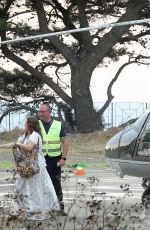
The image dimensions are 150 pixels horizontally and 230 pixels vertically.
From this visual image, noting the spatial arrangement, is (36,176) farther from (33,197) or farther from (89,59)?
(89,59)

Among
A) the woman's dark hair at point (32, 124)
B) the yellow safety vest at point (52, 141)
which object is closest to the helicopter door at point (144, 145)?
the yellow safety vest at point (52, 141)

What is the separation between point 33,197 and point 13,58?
99.2ft

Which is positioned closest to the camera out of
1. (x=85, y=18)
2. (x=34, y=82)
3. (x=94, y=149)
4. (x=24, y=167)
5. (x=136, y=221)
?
(x=136, y=221)

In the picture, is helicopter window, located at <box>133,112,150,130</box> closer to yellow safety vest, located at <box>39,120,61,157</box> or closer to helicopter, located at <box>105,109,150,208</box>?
helicopter, located at <box>105,109,150,208</box>

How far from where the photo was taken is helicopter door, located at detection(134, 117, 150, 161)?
11.3 m

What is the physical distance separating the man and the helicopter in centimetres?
96

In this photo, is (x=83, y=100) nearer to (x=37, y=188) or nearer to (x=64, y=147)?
(x=64, y=147)

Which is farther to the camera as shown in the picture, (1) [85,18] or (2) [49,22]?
(2) [49,22]

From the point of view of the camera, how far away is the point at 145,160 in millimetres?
11242

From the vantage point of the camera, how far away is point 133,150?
11703mm

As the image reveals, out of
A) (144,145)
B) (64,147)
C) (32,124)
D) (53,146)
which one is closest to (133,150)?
(144,145)

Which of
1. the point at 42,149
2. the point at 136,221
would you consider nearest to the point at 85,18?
the point at 42,149

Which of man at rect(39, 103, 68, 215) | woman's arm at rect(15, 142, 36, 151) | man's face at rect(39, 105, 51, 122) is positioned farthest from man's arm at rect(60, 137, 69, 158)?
woman's arm at rect(15, 142, 36, 151)

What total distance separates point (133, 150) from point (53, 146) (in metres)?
1.23
